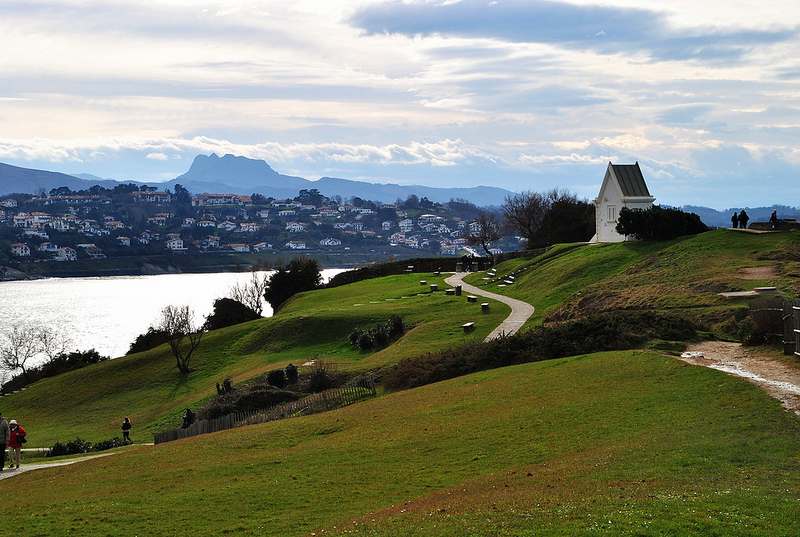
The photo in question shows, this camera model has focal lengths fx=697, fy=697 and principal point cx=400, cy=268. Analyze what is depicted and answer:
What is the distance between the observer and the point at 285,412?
81.3ft

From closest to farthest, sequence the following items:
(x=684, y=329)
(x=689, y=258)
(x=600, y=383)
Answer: (x=600, y=383)
(x=684, y=329)
(x=689, y=258)

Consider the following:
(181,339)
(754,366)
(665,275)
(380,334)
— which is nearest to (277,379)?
(380,334)

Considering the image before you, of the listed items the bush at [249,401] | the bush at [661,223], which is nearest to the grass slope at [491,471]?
the bush at [249,401]

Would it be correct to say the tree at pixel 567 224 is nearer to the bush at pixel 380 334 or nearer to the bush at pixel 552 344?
the bush at pixel 380 334

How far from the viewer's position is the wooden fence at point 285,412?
23.8 m

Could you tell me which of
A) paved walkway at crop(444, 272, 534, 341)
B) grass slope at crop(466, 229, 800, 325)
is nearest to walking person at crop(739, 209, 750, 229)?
grass slope at crop(466, 229, 800, 325)

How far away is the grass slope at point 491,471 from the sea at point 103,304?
65.1m

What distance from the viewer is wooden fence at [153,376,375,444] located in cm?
2381

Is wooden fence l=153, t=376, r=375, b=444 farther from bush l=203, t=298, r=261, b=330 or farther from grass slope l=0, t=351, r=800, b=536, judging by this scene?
bush l=203, t=298, r=261, b=330

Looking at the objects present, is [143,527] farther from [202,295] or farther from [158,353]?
[202,295]

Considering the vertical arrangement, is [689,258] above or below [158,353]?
above

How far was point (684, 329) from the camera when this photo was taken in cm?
2350

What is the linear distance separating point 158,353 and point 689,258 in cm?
3787

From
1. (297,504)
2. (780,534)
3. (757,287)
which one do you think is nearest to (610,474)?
(780,534)
